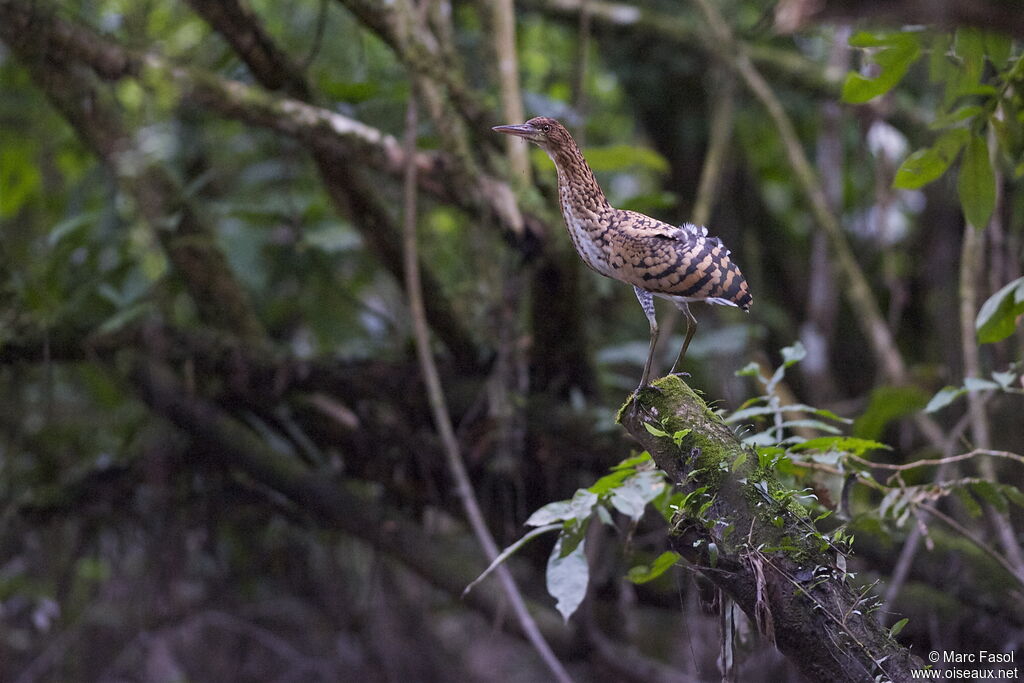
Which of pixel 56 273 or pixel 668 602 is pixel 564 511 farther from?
pixel 56 273

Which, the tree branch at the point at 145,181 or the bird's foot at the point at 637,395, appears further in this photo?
the tree branch at the point at 145,181

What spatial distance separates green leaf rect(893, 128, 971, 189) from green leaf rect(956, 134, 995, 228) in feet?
0.09

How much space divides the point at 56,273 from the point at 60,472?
2.84 feet

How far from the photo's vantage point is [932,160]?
1.88 meters

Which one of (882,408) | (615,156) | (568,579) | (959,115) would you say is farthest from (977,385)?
(615,156)

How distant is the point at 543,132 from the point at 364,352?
264 centimetres

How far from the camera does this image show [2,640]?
12.0ft

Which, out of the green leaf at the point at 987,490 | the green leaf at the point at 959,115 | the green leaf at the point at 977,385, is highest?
the green leaf at the point at 959,115

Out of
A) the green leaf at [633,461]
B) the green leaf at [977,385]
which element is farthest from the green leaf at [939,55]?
the green leaf at [633,461]

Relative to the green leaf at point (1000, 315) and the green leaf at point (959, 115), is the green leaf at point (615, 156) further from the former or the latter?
the green leaf at point (1000, 315)

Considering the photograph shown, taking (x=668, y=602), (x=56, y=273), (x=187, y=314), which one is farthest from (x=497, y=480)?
(x=187, y=314)

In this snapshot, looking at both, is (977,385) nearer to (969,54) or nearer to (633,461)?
(969,54)

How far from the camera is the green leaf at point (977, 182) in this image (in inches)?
73.0

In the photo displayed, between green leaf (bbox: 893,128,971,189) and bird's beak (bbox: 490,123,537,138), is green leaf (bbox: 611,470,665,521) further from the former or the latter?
green leaf (bbox: 893,128,971,189)
